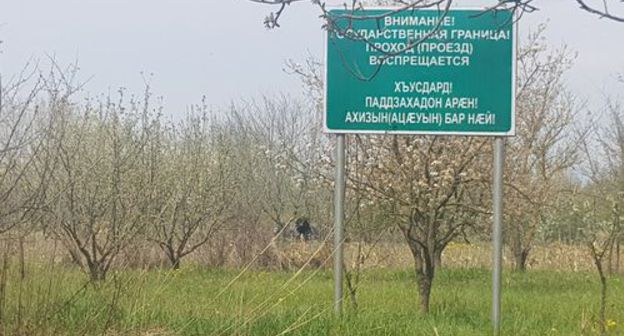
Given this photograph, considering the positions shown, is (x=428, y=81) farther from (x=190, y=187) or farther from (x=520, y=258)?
(x=520, y=258)

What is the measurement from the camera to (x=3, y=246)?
21.5ft

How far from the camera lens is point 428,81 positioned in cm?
862

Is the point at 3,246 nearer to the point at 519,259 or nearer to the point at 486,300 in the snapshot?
the point at 486,300

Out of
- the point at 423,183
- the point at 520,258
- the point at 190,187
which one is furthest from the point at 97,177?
the point at 520,258

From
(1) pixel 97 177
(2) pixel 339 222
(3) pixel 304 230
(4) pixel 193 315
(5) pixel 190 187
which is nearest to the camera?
(4) pixel 193 315

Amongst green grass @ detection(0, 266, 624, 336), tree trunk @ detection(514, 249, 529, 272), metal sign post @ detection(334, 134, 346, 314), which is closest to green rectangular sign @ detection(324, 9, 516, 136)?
metal sign post @ detection(334, 134, 346, 314)

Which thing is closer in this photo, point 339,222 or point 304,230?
point 339,222

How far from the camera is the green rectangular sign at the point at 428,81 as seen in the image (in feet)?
27.9

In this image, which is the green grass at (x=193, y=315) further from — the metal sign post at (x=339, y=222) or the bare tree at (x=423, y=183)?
the bare tree at (x=423, y=183)

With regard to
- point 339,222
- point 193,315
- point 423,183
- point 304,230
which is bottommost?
point 193,315

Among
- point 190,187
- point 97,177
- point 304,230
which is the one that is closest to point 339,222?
point 97,177

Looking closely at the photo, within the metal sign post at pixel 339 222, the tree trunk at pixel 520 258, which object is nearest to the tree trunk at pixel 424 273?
the metal sign post at pixel 339 222

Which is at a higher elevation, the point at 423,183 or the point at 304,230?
the point at 423,183

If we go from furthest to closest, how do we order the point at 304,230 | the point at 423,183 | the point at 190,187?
the point at 304,230 → the point at 190,187 → the point at 423,183
